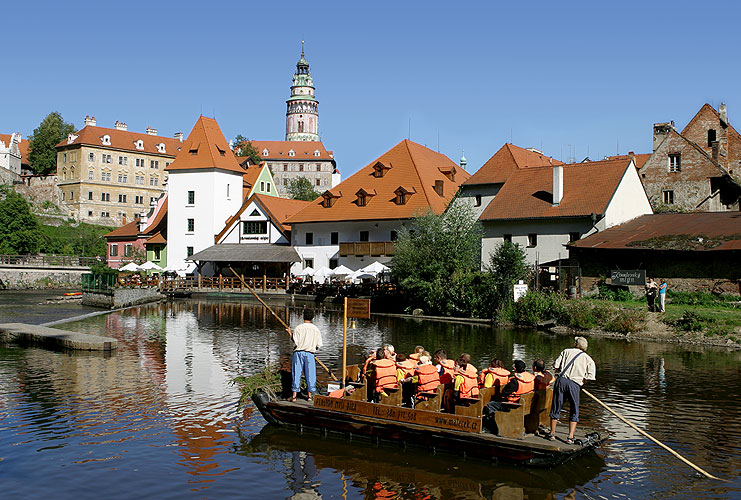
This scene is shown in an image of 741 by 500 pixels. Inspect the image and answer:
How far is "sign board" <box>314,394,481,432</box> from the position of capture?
552 inches

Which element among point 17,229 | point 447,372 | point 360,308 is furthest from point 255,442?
point 17,229

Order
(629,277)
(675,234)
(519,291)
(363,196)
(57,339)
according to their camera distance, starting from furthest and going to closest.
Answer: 1. (363,196)
2. (675,234)
3. (629,277)
4. (519,291)
5. (57,339)

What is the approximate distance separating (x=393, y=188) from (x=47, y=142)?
84.9 metres

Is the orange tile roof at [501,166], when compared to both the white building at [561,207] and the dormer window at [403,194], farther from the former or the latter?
the dormer window at [403,194]

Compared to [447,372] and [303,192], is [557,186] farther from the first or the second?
[303,192]

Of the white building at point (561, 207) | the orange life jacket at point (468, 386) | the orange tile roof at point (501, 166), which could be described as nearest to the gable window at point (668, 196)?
the white building at point (561, 207)

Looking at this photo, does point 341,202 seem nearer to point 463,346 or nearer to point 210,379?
point 463,346

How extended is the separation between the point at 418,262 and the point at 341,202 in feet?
67.3

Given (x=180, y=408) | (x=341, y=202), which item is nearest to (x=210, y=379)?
(x=180, y=408)

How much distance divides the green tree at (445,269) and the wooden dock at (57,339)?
20.9m

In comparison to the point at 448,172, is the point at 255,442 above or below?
below

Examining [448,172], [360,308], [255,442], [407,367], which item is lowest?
[255,442]

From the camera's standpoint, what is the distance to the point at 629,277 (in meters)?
39.6

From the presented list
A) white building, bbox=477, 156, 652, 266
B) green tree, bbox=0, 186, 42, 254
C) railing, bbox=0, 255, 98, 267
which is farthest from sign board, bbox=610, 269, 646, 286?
green tree, bbox=0, 186, 42, 254
